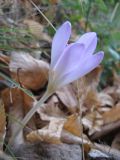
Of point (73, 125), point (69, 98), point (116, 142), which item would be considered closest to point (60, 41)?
point (73, 125)

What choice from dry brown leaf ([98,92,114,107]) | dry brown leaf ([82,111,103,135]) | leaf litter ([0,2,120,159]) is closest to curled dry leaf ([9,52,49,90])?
leaf litter ([0,2,120,159])

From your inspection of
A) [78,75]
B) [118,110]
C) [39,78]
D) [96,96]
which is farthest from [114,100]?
[78,75]

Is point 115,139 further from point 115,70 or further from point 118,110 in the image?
point 115,70

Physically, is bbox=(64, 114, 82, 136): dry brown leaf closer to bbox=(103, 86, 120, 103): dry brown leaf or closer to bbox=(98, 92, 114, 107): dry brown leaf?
bbox=(98, 92, 114, 107): dry brown leaf

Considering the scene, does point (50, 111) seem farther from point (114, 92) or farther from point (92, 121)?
point (114, 92)

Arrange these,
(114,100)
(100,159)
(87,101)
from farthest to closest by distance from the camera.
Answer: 1. (114,100)
2. (87,101)
3. (100,159)

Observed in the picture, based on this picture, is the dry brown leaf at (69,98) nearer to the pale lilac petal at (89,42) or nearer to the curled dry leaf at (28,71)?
the curled dry leaf at (28,71)

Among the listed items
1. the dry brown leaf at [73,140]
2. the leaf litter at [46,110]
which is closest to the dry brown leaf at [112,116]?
the leaf litter at [46,110]
